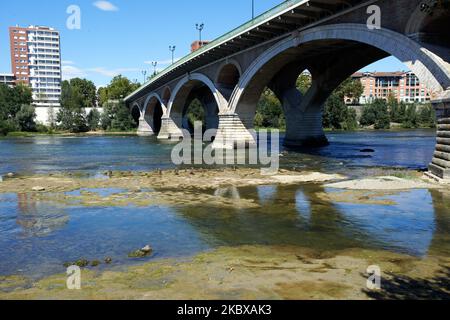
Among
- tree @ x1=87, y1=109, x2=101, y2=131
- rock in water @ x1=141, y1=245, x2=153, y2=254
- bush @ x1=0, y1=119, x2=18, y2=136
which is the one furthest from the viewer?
tree @ x1=87, y1=109, x2=101, y2=131

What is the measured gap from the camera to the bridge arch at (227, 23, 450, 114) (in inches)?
834

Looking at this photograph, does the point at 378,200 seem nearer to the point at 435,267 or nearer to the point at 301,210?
the point at 301,210

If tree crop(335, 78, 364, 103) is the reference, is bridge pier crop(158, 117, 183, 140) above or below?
below

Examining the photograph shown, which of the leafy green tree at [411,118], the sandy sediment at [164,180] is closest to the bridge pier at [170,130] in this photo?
the sandy sediment at [164,180]

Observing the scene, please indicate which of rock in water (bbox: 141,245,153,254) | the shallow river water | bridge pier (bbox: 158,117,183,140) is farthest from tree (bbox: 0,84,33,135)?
rock in water (bbox: 141,245,153,254)

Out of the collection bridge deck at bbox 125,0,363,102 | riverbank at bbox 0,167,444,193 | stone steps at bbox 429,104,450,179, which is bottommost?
riverbank at bbox 0,167,444,193

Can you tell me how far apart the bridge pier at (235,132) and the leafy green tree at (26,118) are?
6451 centimetres

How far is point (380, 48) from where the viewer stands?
2584cm

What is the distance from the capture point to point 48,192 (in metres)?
18.9

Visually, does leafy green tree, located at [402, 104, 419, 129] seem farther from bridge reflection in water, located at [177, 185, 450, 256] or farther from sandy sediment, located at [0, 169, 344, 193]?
bridge reflection in water, located at [177, 185, 450, 256]

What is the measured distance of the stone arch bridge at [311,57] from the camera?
21.9 metres

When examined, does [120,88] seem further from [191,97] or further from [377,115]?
[377,115]

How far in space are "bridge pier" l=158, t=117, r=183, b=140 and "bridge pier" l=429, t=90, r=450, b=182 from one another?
60276 millimetres
